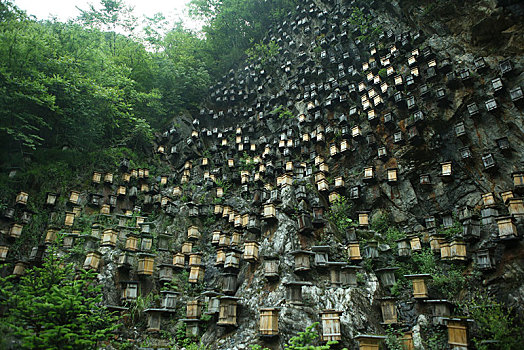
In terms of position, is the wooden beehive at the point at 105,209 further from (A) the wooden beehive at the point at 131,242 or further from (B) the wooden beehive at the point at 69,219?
(A) the wooden beehive at the point at 131,242

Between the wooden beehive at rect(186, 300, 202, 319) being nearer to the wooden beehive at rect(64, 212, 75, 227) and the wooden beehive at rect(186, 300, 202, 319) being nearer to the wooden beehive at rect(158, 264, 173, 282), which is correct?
the wooden beehive at rect(158, 264, 173, 282)

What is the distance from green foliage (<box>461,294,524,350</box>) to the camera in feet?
34.4

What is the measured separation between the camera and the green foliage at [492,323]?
10.5 metres

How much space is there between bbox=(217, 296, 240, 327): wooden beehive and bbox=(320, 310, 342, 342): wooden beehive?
3.54m

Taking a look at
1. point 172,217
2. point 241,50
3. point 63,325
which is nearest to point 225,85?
point 241,50

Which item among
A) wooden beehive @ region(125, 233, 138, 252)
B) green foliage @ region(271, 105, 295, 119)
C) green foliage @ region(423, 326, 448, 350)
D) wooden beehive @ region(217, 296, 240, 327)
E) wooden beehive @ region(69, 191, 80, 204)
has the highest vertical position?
green foliage @ region(271, 105, 295, 119)

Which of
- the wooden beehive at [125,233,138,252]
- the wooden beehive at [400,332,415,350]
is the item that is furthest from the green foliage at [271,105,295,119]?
the wooden beehive at [400,332,415,350]

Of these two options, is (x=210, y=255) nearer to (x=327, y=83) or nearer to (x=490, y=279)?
(x=490, y=279)

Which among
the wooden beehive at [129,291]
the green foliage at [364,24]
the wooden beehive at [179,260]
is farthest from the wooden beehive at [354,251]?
the green foliage at [364,24]

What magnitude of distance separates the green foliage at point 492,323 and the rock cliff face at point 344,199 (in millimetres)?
442

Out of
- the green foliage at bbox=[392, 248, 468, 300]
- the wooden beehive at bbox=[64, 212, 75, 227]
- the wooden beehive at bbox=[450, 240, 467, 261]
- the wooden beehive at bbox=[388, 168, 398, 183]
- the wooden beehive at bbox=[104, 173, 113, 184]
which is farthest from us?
the wooden beehive at bbox=[104, 173, 113, 184]

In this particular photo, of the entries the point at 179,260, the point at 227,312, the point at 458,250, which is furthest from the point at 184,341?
the point at 458,250

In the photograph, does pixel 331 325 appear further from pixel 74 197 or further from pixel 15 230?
pixel 15 230

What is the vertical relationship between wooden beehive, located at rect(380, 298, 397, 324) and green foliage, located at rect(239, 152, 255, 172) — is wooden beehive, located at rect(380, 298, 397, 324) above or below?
below
